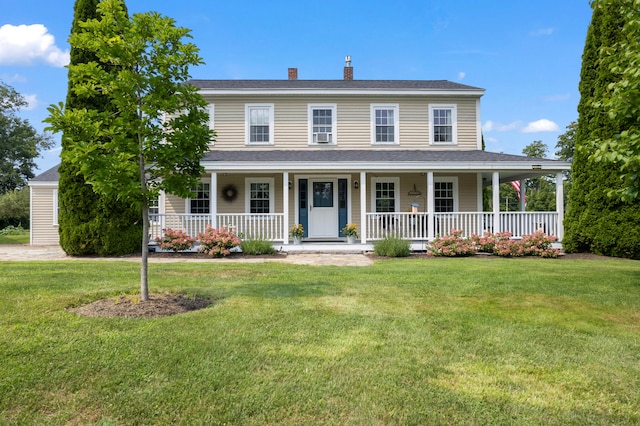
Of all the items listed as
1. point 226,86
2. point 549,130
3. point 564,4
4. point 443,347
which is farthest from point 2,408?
point 549,130

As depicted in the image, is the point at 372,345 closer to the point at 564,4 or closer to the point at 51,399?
the point at 51,399

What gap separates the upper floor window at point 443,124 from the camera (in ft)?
47.2

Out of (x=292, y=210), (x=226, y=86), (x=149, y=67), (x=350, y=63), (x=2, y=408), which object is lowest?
(x=2, y=408)

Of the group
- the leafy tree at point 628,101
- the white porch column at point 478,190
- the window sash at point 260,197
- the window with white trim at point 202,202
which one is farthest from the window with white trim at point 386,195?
→ the leafy tree at point 628,101

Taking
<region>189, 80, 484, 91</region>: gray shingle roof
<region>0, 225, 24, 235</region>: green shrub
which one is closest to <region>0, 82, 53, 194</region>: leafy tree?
<region>0, 225, 24, 235</region>: green shrub

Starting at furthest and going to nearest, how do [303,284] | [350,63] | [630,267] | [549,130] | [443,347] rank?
[549,130] → [350,63] → [630,267] → [303,284] → [443,347]

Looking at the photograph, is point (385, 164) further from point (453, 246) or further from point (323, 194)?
point (453, 246)

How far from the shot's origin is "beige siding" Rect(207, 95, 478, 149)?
14.2 metres

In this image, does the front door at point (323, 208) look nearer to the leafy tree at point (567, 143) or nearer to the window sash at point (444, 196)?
the window sash at point (444, 196)

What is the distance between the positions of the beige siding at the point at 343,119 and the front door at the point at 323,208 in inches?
59.0

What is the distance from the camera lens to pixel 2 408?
2.50 meters

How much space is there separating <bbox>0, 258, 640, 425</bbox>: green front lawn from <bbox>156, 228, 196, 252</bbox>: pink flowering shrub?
552 cm

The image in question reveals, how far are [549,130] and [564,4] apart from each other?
3149 cm

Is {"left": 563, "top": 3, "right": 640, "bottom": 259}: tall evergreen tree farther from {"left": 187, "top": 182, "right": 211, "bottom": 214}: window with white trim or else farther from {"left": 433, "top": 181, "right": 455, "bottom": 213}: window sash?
{"left": 187, "top": 182, "right": 211, "bottom": 214}: window with white trim
